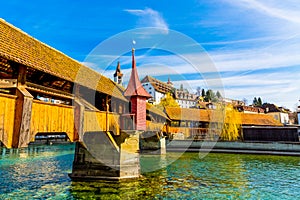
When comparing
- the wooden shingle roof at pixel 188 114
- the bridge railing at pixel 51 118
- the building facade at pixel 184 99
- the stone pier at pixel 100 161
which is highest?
the building facade at pixel 184 99

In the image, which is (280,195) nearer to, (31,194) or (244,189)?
(244,189)

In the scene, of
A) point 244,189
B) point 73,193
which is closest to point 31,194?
point 73,193

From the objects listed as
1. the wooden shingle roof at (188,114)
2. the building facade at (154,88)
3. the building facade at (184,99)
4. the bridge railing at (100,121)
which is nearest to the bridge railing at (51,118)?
the bridge railing at (100,121)

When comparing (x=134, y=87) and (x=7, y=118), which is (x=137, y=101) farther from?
(x=7, y=118)

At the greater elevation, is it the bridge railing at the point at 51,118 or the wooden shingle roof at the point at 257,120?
the wooden shingle roof at the point at 257,120

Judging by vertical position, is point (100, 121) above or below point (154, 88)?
below

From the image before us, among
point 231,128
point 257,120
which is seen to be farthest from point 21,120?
point 257,120

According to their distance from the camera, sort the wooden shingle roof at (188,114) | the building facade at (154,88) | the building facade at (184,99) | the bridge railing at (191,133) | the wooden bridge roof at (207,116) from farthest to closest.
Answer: the building facade at (184,99) < the building facade at (154,88) < the wooden shingle roof at (188,114) < the wooden bridge roof at (207,116) < the bridge railing at (191,133)

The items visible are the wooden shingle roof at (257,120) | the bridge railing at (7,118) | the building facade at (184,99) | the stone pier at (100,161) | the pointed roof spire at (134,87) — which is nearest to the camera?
the bridge railing at (7,118)

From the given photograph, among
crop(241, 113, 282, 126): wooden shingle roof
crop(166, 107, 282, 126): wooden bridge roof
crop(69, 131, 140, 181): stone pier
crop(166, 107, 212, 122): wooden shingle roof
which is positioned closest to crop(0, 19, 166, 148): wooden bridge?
crop(69, 131, 140, 181): stone pier

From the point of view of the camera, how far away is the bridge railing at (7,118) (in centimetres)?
620

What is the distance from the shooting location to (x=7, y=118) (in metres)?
6.40

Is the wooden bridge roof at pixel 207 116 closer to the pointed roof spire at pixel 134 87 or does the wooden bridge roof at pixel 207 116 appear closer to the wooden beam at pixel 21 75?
the pointed roof spire at pixel 134 87

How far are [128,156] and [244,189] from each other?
24.2ft
